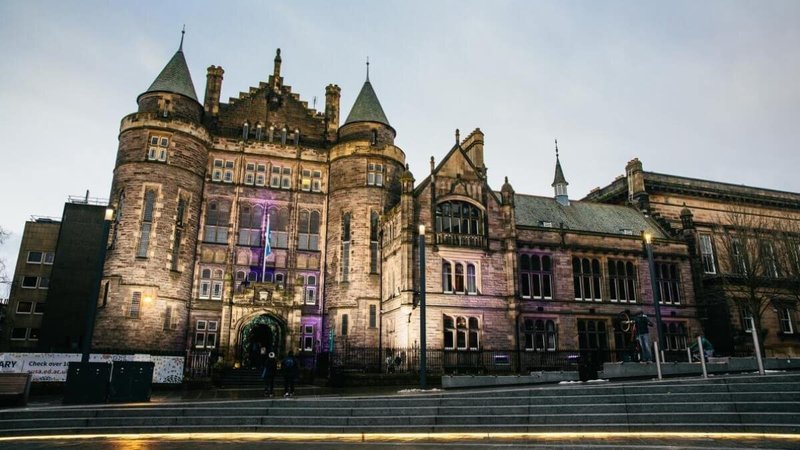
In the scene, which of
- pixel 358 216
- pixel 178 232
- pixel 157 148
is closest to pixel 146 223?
pixel 178 232

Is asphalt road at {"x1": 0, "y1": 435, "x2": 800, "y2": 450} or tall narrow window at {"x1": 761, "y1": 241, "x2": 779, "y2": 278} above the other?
tall narrow window at {"x1": 761, "y1": 241, "x2": 779, "y2": 278}

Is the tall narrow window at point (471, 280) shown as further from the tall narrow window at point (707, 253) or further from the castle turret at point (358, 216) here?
the tall narrow window at point (707, 253)

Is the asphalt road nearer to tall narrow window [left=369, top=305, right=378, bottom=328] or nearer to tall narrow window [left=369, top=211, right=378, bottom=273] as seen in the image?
tall narrow window [left=369, top=305, right=378, bottom=328]

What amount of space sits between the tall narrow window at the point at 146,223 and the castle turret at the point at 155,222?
6 centimetres

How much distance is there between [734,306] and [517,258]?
707 inches

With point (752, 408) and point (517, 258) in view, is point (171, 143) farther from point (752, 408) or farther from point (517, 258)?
point (752, 408)

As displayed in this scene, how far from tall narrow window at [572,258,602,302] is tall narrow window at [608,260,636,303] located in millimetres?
956

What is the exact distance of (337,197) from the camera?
3816 centimetres

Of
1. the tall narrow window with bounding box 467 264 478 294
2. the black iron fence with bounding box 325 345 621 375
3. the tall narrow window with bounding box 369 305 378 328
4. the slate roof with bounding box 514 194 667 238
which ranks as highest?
the slate roof with bounding box 514 194 667 238

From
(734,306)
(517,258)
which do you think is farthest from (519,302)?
(734,306)

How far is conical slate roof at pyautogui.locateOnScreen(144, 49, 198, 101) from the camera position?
35.9 meters

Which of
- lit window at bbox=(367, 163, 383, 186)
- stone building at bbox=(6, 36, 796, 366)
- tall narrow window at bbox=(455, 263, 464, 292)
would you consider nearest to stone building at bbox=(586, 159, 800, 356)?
stone building at bbox=(6, 36, 796, 366)

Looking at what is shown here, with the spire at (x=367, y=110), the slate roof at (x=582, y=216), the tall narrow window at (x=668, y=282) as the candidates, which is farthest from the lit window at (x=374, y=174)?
the tall narrow window at (x=668, y=282)

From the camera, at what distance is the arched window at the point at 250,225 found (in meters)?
36.9
